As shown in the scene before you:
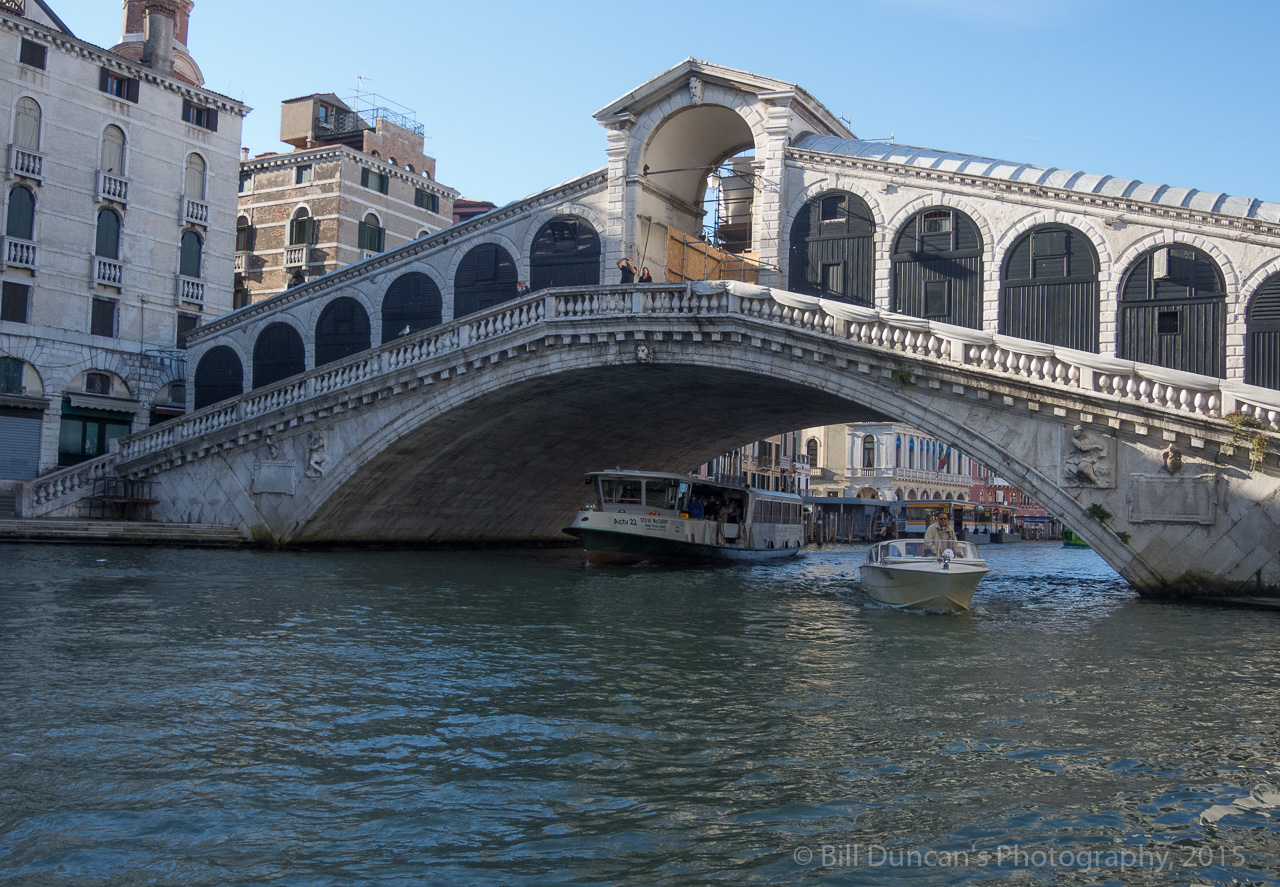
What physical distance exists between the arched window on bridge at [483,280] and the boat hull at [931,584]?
15.6 metres

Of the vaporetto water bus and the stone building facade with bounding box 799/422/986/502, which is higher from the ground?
the stone building facade with bounding box 799/422/986/502

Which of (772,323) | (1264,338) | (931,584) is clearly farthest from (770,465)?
(931,584)

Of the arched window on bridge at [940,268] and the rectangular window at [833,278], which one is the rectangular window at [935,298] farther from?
the rectangular window at [833,278]

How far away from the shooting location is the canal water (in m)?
5.82

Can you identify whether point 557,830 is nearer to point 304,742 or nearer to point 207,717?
point 304,742

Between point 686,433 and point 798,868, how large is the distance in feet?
98.3

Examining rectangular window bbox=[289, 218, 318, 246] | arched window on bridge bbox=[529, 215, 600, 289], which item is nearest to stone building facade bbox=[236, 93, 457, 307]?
rectangular window bbox=[289, 218, 318, 246]

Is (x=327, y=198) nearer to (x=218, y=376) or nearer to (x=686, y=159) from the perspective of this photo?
(x=218, y=376)

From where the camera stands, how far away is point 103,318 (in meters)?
33.3

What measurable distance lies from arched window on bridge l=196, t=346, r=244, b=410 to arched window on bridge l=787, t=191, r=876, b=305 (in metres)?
18.2

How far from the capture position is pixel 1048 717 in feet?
30.7

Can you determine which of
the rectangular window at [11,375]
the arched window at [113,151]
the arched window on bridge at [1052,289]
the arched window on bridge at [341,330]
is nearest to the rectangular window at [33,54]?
the arched window at [113,151]

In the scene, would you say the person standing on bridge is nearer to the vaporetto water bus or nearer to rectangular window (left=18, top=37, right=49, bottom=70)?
the vaporetto water bus

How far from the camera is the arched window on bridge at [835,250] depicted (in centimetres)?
2569
